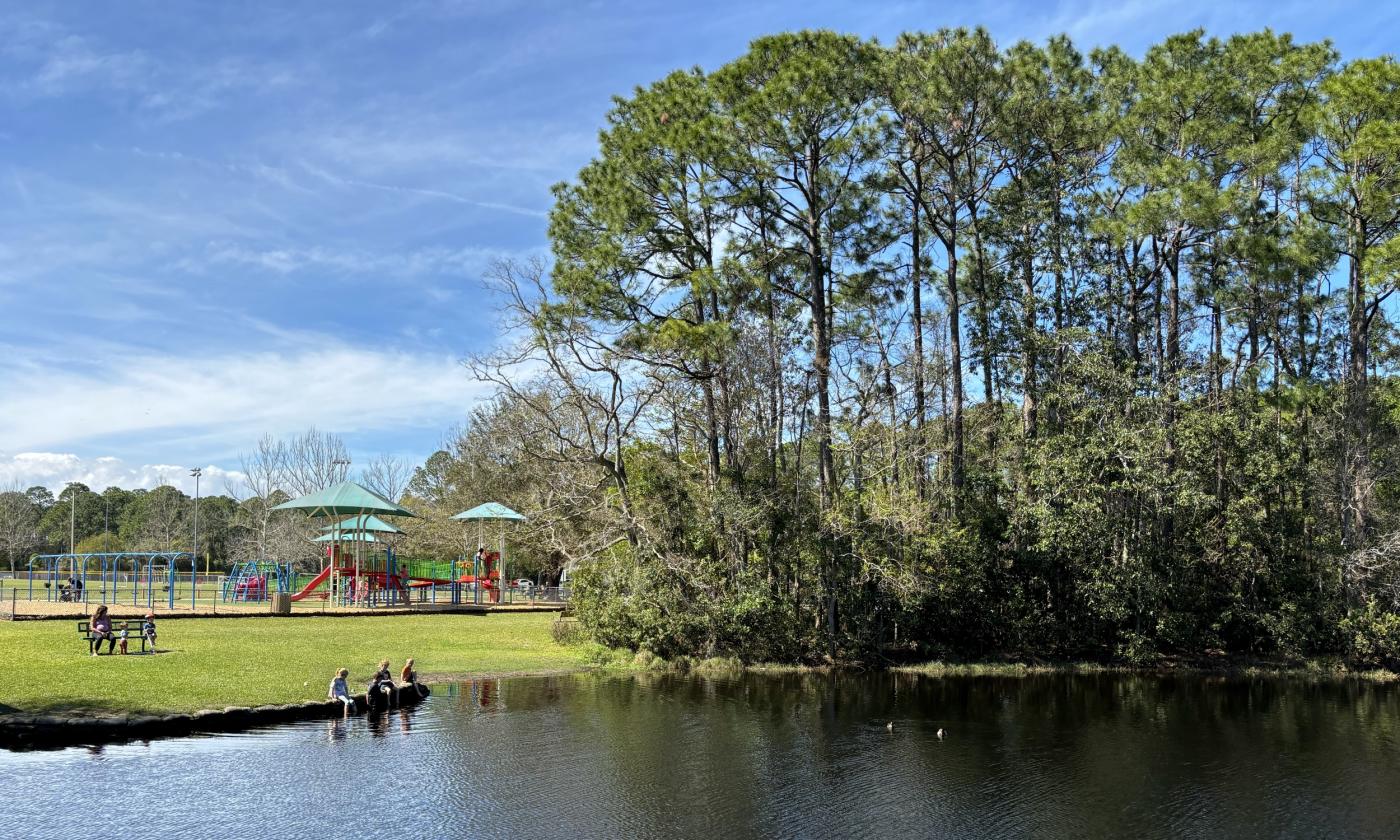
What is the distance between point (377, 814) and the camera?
37.6 ft

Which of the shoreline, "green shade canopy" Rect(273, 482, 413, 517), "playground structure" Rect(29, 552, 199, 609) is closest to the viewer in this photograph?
the shoreline

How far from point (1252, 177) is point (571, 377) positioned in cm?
2006

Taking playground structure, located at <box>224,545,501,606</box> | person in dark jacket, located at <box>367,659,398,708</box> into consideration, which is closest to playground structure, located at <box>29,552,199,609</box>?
playground structure, located at <box>224,545,501,606</box>

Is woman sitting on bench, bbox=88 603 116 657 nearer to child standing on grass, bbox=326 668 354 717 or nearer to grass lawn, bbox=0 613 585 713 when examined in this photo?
grass lawn, bbox=0 613 585 713

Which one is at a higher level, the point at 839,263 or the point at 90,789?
the point at 839,263

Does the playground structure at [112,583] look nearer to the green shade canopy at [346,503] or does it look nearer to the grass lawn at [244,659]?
the grass lawn at [244,659]

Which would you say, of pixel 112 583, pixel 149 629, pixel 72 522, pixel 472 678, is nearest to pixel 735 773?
pixel 472 678

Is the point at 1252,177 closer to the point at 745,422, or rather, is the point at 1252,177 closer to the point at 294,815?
the point at 745,422

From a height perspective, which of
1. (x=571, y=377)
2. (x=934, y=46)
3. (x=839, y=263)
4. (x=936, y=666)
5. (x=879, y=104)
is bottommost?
(x=936, y=666)

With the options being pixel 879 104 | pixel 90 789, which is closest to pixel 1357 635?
pixel 879 104

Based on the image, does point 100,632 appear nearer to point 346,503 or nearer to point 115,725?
point 115,725

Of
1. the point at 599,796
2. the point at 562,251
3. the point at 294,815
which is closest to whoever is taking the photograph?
the point at 294,815

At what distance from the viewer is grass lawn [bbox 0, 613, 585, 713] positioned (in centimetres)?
1650

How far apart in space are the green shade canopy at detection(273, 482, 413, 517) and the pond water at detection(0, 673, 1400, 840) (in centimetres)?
1998
